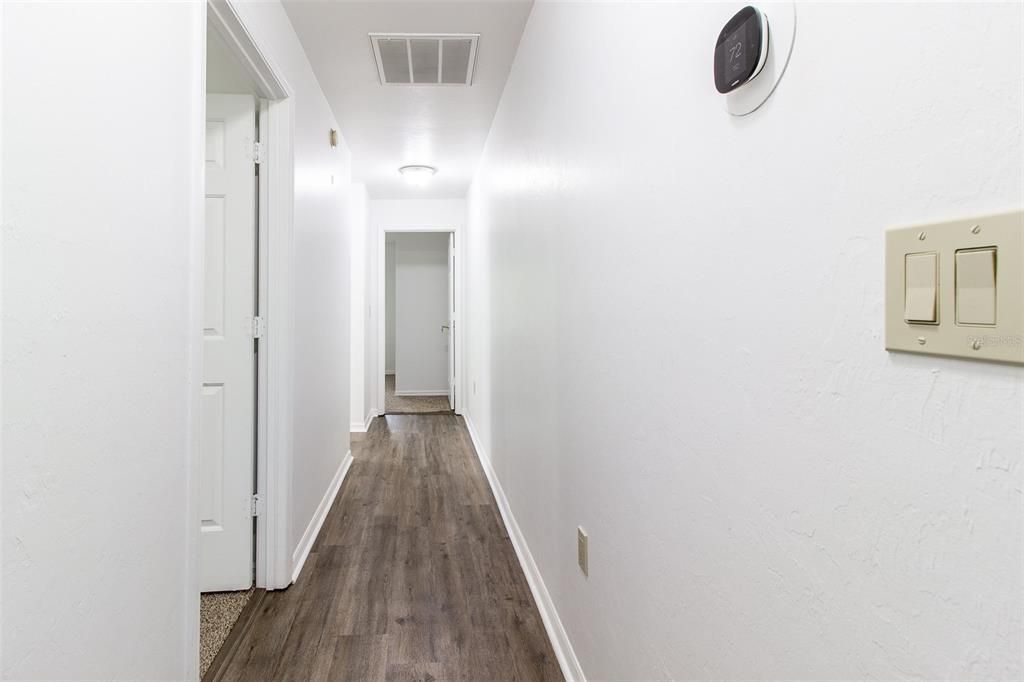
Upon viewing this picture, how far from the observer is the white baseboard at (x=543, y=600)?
5.81 feet

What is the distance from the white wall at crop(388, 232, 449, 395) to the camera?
25.0 feet

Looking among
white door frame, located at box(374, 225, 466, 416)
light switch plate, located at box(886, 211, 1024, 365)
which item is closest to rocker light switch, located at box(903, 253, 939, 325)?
light switch plate, located at box(886, 211, 1024, 365)

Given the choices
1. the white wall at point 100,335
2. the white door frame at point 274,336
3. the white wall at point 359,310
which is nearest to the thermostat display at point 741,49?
the white wall at point 100,335

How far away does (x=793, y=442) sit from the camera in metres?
0.72

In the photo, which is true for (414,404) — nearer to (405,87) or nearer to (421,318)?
(421,318)

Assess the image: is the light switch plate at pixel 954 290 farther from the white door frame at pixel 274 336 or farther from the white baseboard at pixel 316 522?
the white baseboard at pixel 316 522

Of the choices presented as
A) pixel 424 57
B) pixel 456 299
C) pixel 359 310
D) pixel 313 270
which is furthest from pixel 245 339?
pixel 456 299

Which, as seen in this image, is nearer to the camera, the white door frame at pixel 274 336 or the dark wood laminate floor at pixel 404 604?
the dark wood laminate floor at pixel 404 604

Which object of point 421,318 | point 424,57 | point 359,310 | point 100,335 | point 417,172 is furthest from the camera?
point 421,318

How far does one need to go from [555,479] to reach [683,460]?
41.3 inches

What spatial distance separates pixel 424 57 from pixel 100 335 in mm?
2153

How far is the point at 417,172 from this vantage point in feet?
15.4

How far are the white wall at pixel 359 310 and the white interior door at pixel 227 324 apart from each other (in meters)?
3.00

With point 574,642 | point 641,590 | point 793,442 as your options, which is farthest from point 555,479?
point 793,442
